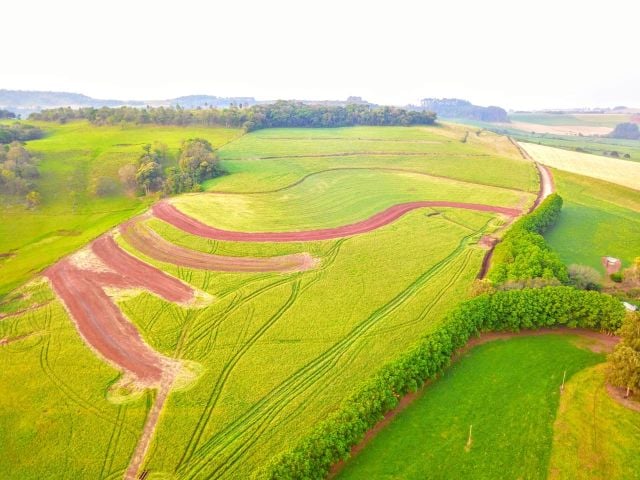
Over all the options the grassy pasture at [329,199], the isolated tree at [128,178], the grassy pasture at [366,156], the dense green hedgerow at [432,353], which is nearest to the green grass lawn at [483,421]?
the dense green hedgerow at [432,353]

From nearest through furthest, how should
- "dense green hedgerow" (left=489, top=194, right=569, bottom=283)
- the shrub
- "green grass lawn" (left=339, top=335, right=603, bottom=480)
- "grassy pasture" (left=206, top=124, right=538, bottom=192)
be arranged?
"green grass lawn" (left=339, top=335, right=603, bottom=480) → "dense green hedgerow" (left=489, top=194, right=569, bottom=283) → the shrub → "grassy pasture" (left=206, top=124, right=538, bottom=192)

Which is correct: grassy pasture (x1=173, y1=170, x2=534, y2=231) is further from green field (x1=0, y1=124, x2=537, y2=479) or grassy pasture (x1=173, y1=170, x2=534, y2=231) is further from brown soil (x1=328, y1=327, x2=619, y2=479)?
brown soil (x1=328, y1=327, x2=619, y2=479)

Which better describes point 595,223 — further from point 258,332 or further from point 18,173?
point 18,173

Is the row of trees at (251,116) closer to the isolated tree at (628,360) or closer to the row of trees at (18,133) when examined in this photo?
the row of trees at (18,133)

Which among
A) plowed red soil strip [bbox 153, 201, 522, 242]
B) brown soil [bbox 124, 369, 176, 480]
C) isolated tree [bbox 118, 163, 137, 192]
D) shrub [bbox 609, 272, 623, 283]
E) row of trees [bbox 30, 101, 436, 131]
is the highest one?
row of trees [bbox 30, 101, 436, 131]

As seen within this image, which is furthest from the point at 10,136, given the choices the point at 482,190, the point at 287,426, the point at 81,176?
the point at 482,190

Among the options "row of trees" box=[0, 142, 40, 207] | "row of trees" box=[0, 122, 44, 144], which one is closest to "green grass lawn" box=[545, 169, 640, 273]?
"row of trees" box=[0, 142, 40, 207]
